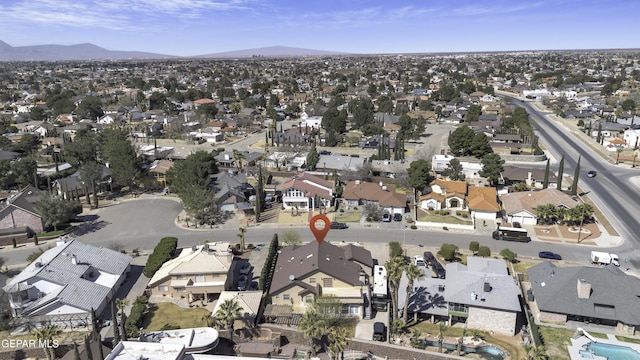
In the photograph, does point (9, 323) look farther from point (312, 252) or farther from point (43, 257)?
point (312, 252)

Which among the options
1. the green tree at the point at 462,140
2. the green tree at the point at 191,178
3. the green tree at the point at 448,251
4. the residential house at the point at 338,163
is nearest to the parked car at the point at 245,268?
the green tree at the point at 191,178

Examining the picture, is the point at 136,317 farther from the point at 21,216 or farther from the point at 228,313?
the point at 21,216

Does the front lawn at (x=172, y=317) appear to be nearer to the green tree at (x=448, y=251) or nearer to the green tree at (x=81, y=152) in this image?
the green tree at (x=448, y=251)

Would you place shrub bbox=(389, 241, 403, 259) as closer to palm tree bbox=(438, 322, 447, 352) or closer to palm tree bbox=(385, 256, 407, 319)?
palm tree bbox=(385, 256, 407, 319)

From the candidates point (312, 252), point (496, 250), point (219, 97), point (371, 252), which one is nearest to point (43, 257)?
point (312, 252)

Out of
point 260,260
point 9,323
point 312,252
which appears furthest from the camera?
point 260,260

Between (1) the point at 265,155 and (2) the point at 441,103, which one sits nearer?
(1) the point at 265,155
